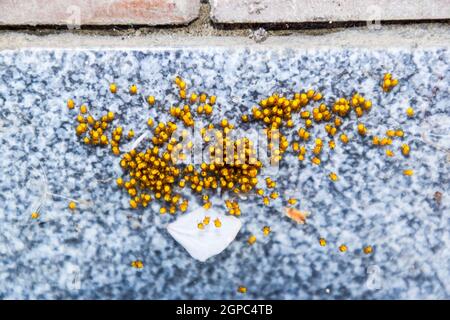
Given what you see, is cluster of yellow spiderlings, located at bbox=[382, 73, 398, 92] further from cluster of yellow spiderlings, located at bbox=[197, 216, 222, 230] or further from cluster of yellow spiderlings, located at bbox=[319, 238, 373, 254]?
cluster of yellow spiderlings, located at bbox=[197, 216, 222, 230]

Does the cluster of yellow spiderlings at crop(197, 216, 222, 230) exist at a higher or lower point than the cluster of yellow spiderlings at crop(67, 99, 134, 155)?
lower

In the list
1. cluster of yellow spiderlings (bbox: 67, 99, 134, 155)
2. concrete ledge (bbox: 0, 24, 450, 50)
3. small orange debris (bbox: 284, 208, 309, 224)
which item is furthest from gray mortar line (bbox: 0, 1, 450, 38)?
small orange debris (bbox: 284, 208, 309, 224)

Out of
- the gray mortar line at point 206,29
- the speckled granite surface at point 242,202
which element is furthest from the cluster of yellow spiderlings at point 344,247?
the gray mortar line at point 206,29

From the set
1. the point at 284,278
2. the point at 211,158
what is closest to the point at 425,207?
the point at 284,278

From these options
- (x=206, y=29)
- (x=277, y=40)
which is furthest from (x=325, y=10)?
(x=206, y=29)

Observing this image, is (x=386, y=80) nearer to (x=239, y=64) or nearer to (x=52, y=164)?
(x=239, y=64)

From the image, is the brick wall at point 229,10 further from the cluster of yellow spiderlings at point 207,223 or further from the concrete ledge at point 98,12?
the cluster of yellow spiderlings at point 207,223

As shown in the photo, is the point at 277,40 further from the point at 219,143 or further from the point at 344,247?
the point at 344,247
